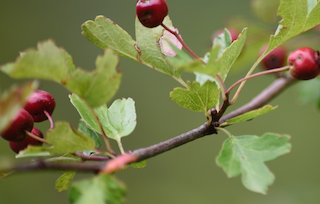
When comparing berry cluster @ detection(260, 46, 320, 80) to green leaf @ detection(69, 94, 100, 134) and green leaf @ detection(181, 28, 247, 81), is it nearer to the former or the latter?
green leaf @ detection(181, 28, 247, 81)

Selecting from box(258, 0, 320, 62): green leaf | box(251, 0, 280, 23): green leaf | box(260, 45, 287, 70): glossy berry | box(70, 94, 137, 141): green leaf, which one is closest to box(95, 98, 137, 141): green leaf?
box(70, 94, 137, 141): green leaf

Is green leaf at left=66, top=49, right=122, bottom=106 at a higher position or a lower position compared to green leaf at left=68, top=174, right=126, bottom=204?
higher

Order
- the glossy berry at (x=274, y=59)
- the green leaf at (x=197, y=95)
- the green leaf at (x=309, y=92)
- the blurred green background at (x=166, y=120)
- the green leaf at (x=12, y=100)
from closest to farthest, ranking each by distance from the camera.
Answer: the green leaf at (x=12, y=100), the green leaf at (x=197, y=95), the glossy berry at (x=274, y=59), the green leaf at (x=309, y=92), the blurred green background at (x=166, y=120)

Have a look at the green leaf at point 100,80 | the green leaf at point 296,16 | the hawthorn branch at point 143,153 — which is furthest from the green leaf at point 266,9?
the green leaf at point 100,80

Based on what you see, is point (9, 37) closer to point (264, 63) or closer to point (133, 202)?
point (133, 202)

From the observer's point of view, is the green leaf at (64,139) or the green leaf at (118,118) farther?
the green leaf at (118,118)

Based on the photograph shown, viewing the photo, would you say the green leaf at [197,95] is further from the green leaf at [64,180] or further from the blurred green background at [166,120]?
the blurred green background at [166,120]
